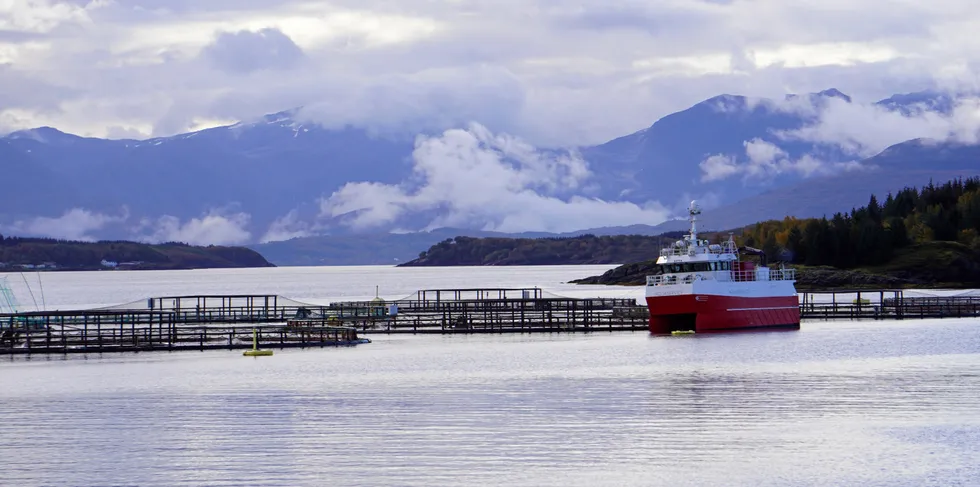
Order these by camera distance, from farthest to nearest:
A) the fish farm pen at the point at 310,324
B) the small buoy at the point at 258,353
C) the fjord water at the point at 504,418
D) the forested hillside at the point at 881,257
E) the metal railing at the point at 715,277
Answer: the forested hillside at the point at 881,257 < the metal railing at the point at 715,277 < the fish farm pen at the point at 310,324 < the small buoy at the point at 258,353 < the fjord water at the point at 504,418

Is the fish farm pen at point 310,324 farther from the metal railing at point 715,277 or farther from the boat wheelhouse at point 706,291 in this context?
the boat wheelhouse at point 706,291

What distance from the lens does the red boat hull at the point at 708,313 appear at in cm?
A: 8538

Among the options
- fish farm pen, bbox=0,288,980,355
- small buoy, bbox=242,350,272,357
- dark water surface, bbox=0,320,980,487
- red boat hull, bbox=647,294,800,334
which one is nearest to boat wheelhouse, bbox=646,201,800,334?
red boat hull, bbox=647,294,800,334

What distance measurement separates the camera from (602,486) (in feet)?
106

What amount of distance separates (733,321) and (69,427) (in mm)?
52865

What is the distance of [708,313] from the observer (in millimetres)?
85500

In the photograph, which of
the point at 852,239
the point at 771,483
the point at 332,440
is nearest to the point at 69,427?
the point at 332,440

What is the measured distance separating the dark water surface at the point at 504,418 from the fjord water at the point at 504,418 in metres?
0.11

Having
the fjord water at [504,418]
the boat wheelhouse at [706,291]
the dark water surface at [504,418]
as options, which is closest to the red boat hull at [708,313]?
the boat wheelhouse at [706,291]

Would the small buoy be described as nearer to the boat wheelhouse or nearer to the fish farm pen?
the fish farm pen

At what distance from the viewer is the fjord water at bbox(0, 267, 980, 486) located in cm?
3428

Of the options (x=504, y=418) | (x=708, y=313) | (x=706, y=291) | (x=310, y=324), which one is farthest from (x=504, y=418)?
(x=310, y=324)

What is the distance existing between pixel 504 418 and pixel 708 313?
43662mm

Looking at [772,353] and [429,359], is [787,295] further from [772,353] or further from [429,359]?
[429,359]
